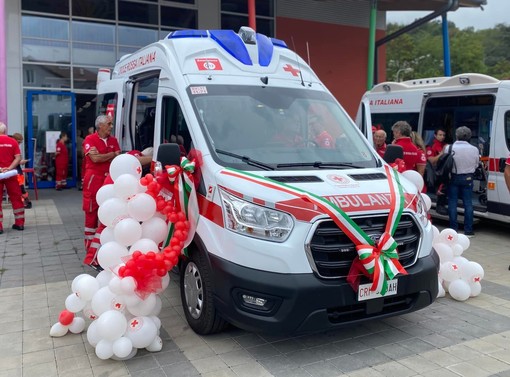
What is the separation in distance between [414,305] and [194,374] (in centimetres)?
186

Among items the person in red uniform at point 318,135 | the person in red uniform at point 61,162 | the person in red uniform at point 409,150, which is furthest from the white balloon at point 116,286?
the person in red uniform at point 61,162

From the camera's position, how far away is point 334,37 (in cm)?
1872

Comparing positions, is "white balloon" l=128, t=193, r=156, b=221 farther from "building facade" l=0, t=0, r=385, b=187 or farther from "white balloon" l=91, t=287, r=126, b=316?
"building facade" l=0, t=0, r=385, b=187

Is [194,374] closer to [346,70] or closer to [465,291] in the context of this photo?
[465,291]

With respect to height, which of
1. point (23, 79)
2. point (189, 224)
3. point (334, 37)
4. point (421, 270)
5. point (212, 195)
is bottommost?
point (421, 270)

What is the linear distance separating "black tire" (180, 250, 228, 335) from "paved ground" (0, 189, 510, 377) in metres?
0.14

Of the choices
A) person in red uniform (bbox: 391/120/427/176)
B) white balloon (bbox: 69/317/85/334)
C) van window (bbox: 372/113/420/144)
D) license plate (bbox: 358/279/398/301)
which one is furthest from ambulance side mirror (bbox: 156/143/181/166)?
van window (bbox: 372/113/420/144)

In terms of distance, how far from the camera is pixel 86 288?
423 cm

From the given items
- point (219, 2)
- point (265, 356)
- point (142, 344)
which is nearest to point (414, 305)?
point (265, 356)

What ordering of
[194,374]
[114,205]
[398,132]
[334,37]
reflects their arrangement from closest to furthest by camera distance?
1. [194,374]
2. [114,205]
3. [398,132]
4. [334,37]

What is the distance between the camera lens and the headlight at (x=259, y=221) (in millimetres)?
3744

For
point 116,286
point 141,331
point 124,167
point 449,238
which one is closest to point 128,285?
point 116,286

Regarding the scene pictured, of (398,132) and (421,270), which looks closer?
(421,270)

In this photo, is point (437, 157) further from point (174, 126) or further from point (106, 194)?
point (106, 194)
